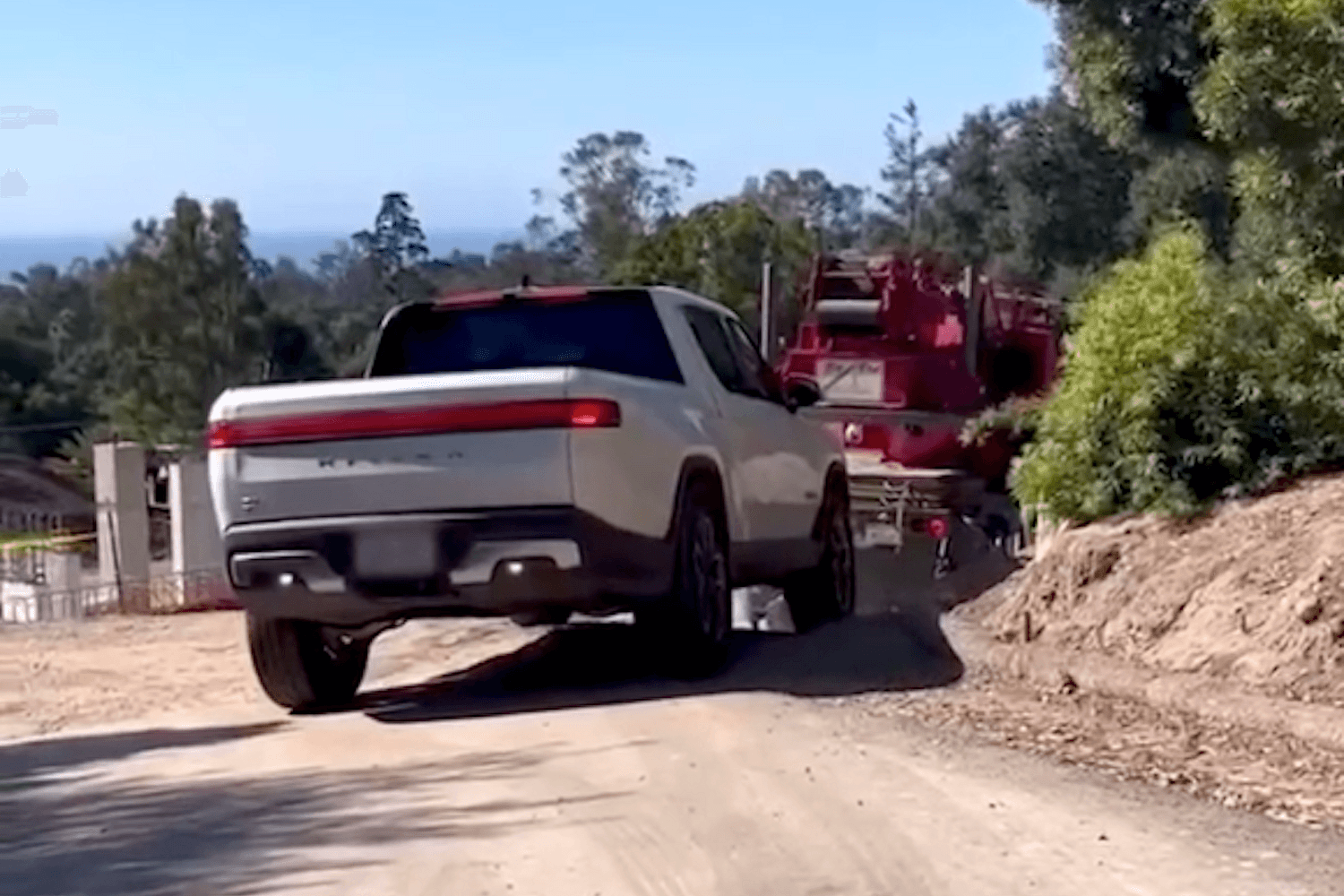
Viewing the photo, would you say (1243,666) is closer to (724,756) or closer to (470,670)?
(724,756)

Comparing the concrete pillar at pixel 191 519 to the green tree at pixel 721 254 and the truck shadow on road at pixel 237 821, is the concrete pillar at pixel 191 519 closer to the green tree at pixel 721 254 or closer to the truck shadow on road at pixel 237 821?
the green tree at pixel 721 254

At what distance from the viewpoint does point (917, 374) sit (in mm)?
19828

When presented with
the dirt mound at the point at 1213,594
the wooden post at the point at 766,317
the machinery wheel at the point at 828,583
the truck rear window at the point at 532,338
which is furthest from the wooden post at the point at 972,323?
the truck rear window at the point at 532,338

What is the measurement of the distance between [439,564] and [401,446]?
53 cm

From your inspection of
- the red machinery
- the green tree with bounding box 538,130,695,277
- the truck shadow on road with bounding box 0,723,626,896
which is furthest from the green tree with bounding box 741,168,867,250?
the truck shadow on road with bounding box 0,723,626,896

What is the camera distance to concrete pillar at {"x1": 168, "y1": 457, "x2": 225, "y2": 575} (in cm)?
2955

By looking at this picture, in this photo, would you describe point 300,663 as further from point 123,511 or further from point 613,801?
point 123,511

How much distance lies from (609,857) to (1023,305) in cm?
1574

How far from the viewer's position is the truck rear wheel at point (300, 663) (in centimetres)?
1011

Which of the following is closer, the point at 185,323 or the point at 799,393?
the point at 799,393

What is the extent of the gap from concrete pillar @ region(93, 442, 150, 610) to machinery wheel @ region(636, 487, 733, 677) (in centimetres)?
1875

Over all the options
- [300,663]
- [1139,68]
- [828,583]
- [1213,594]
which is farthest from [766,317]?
[1213,594]

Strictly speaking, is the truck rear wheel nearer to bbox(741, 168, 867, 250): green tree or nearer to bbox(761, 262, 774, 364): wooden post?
bbox(761, 262, 774, 364): wooden post

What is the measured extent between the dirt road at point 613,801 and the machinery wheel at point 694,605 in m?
0.15
